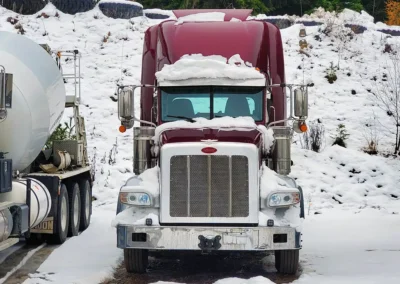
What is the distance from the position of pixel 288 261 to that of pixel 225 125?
201 cm

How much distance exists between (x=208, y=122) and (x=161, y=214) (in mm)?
1580

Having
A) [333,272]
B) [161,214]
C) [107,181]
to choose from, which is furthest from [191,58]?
[107,181]

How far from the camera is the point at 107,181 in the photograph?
60.7ft

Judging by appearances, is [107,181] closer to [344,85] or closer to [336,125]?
[336,125]

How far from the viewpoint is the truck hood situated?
9547 mm

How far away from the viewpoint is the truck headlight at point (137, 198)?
923 centimetres

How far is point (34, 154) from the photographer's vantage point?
11875mm

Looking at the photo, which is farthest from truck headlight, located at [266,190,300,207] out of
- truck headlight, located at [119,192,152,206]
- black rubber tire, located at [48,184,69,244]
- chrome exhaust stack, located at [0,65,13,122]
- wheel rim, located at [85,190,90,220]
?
wheel rim, located at [85,190,90,220]

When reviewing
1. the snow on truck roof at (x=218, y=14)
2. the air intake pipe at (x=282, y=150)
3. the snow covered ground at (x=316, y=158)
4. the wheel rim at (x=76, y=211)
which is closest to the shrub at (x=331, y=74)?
the snow covered ground at (x=316, y=158)

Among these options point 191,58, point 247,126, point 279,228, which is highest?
point 191,58

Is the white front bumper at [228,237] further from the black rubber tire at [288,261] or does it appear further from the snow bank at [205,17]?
the snow bank at [205,17]

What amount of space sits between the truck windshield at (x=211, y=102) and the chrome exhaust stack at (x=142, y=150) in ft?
1.64

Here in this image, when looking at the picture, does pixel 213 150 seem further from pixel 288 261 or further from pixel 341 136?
pixel 341 136

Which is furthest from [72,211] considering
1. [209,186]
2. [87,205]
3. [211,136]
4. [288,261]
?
[288,261]
